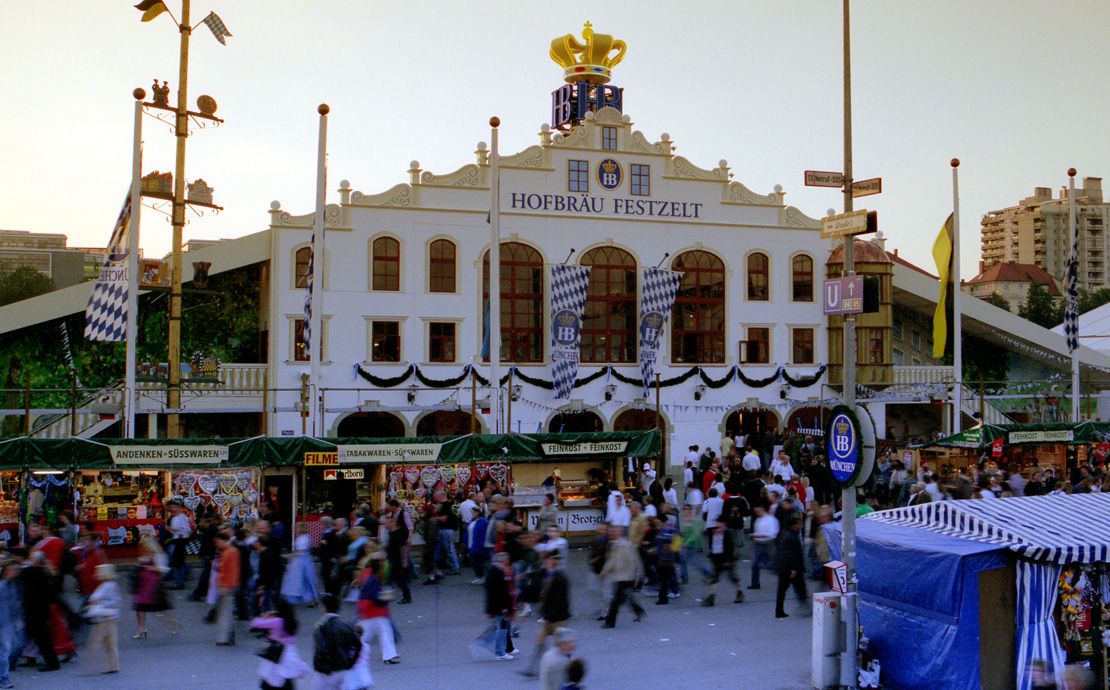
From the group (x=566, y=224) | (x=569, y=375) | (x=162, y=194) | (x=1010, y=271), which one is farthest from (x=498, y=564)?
(x=1010, y=271)

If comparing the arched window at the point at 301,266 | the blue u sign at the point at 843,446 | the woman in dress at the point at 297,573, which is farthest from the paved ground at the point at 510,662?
the arched window at the point at 301,266

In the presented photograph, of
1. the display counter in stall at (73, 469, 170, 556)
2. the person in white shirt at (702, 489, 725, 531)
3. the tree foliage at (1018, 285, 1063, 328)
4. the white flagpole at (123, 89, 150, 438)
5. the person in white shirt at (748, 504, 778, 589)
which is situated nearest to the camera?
the person in white shirt at (748, 504, 778, 589)

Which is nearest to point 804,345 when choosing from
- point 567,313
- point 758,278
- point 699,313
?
point 758,278

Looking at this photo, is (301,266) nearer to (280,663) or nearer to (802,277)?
(802,277)

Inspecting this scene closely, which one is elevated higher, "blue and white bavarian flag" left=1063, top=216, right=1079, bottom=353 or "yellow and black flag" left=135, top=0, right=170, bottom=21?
"yellow and black flag" left=135, top=0, right=170, bottom=21

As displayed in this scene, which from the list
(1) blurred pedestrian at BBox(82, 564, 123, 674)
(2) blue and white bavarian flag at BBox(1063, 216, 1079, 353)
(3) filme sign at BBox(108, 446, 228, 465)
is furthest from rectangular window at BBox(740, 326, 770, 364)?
(1) blurred pedestrian at BBox(82, 564, 123, 674)

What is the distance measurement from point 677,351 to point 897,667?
2406 cm

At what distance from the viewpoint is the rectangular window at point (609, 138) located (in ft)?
115

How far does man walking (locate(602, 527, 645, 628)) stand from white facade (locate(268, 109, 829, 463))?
17.7 m

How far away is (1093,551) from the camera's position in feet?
38.0

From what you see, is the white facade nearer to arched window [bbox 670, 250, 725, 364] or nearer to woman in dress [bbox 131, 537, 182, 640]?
arched window [bbox 670, 250, 725, 364]

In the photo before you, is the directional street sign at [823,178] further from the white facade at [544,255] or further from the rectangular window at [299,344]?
the rectangular window at [299,344]

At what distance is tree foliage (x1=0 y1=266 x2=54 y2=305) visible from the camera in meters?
55.0

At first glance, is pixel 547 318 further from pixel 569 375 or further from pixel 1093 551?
pixel 1093 551
